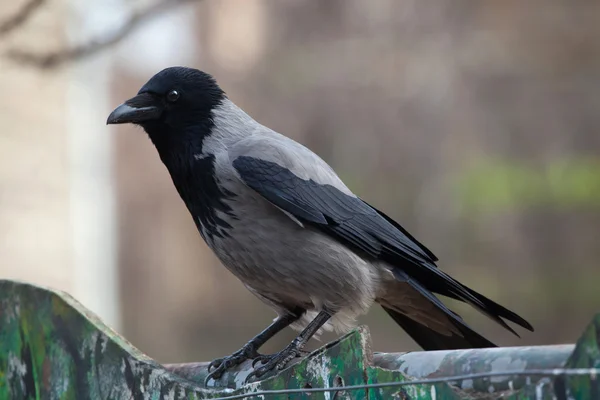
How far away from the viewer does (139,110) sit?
3936 millimetres

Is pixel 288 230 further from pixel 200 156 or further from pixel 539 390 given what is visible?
pixel 539 390

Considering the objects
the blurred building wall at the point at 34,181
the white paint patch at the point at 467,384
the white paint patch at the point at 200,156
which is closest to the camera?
the white paint patch at the point at 467,384

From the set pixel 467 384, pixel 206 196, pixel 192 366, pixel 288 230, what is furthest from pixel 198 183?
pixel 467 384

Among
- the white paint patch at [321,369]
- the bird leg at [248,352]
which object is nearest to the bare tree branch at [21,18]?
the bird leg at [248,352]

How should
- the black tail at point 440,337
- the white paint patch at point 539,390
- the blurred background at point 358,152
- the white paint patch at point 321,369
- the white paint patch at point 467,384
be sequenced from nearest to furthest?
the white paint patch at point 539,390 → the white paint patch at point 467,384 → the white paint patch at point 321,369 → the black tail at point 440,337 → the blurred background at point 358,152

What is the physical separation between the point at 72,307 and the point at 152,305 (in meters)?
11.7

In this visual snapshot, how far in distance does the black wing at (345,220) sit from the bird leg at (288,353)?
0.34m

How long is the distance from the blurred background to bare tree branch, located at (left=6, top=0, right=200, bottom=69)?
4048 millimetres

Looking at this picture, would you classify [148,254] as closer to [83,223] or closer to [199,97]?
[83,223]

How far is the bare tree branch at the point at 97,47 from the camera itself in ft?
14.3

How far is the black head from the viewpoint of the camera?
13.0 feet

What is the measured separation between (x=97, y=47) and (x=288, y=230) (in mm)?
1497

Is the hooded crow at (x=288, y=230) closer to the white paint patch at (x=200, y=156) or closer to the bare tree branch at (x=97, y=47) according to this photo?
the white paint patch at (x=200, y=156)

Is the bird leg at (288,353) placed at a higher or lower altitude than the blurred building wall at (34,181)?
lower
